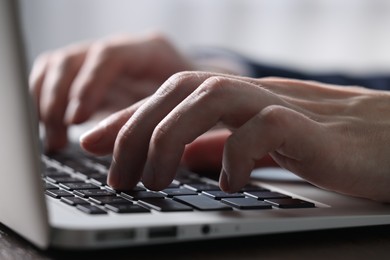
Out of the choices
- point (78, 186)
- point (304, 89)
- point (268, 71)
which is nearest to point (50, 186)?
point (78, 186)

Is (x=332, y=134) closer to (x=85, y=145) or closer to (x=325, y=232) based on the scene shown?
(x=325, y=232)

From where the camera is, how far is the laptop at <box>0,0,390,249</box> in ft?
1.29

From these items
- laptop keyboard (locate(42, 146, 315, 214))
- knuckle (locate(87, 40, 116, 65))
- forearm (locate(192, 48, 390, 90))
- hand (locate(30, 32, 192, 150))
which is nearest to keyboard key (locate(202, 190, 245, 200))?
laptop keyboard (locate(42, 146, 315, 214))

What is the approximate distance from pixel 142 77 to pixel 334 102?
1.86ft

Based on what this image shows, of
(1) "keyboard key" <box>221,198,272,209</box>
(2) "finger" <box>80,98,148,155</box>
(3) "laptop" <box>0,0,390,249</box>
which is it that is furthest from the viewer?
(2) "finger" <box>80,98,148,155</box>

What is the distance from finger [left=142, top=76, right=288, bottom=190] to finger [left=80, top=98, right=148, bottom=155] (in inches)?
3.0

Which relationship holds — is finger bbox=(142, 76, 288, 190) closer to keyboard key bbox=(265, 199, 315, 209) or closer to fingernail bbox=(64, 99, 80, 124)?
keyboard key bbox=(265, 199, 315, 209)

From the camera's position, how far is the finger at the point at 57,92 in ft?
3.06

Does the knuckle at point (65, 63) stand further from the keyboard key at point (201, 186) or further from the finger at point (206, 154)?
the keyboard key at point (201, 186)

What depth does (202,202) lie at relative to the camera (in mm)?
506

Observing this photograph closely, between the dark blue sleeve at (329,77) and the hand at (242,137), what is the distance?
2.57 feet

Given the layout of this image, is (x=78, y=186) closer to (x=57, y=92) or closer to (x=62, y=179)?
(x=62, y=179)

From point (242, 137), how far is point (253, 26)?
1476 millimetres

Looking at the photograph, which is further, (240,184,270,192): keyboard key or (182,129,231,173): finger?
(182,129,231,173): finger
